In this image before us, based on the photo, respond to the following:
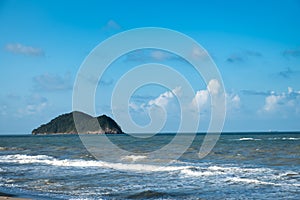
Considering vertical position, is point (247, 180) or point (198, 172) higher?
point (198, 172)

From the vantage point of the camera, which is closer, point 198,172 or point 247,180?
point 247,180

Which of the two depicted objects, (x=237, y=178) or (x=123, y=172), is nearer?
(x=237, y=178)

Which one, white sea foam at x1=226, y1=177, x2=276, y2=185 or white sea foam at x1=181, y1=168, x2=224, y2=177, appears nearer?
white sea foam at x1=226, y1=177, x2=276, y2=185

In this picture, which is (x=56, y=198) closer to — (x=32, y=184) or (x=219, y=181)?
(x=32, y=184)

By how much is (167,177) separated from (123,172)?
11.9 ft

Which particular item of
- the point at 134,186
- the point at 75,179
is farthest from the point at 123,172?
the point at 134,186

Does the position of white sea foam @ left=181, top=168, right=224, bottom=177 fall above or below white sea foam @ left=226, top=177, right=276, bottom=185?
above

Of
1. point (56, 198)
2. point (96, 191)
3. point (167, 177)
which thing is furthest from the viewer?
point (167, 177)

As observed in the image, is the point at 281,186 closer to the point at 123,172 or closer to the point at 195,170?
the point at 195,170

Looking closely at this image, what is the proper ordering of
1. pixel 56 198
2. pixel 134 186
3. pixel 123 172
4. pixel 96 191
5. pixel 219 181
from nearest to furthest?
pixel 56 198 < pixel 96 191 < pixel 134 186 < pixel 219 181 < pixel 123 172

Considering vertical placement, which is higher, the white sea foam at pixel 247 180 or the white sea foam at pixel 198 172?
the white sea foam at pixel 198 172

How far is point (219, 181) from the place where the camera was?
778 inches

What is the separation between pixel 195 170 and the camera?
79.5 ft

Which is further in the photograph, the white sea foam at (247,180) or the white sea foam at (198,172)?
the white sea foam at (198,172)
